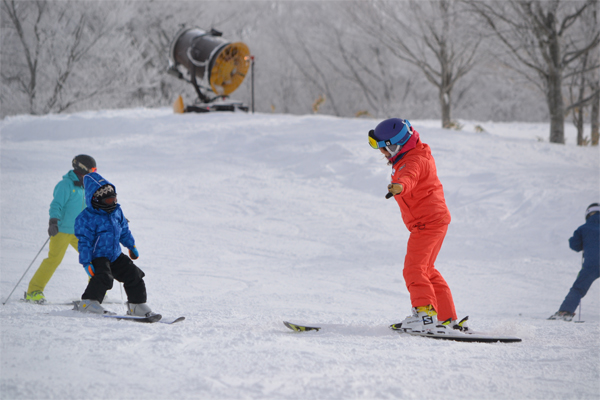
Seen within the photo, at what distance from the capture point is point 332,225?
801cm

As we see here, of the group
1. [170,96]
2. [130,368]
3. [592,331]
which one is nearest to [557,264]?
[592,331]

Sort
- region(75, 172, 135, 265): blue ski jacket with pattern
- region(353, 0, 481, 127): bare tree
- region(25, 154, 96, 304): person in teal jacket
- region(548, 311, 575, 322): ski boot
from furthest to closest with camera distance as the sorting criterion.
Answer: region(353, 0, 481, 127): bare tree < region(548, 311, 575, 322): ski boot < region(25, 154, 96, 304): person in teal jacket < region(75, 172, 135, 265): blue ski jacket with pattern

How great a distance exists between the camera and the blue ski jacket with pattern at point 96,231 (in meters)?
3.71

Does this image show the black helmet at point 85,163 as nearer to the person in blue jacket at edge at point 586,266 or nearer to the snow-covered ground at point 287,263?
the snow-covered ground at point 287,263

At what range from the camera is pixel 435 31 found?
16.2 m

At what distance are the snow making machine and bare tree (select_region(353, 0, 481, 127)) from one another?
5.42 metres

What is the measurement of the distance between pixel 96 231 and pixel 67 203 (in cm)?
130

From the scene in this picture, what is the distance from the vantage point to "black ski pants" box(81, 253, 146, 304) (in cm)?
372

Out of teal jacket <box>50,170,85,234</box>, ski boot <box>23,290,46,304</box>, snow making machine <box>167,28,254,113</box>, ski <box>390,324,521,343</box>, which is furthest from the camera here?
snow making machine <box>167,28,254,113</box>

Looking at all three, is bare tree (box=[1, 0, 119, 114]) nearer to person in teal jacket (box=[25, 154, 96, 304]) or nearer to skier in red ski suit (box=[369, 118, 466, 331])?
person in teal jacket (box=[25, 154, 96, 304])

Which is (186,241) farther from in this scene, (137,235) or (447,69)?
(447,69)

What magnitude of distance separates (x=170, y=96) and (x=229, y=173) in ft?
59.6

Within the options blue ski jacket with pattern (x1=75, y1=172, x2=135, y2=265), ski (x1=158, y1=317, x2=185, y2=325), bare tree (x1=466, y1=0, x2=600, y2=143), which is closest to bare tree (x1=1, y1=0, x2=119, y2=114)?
bare tree (x1=466, y1=0, x2=600, y2=143)

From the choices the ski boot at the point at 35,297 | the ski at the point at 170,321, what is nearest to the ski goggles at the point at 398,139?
the ski at the point at 170,321
